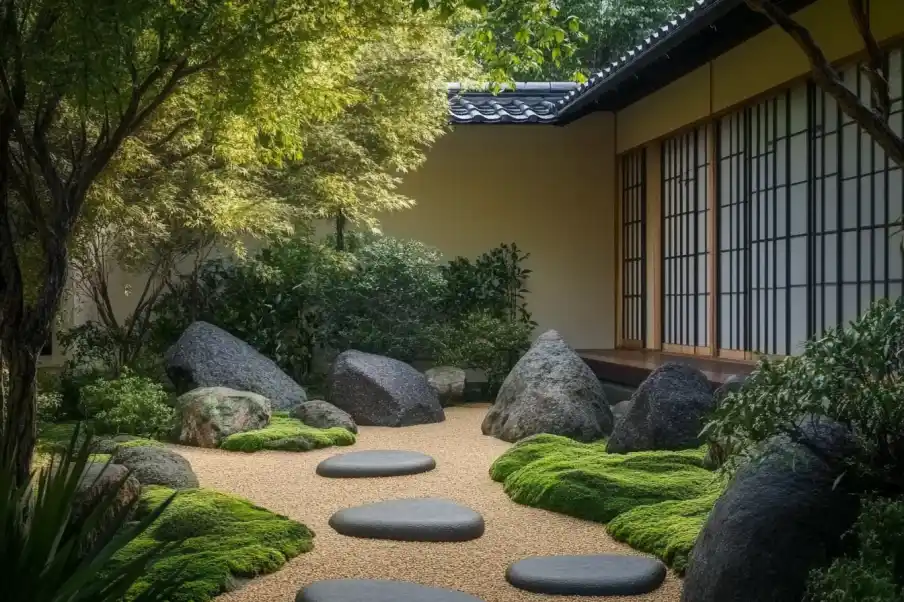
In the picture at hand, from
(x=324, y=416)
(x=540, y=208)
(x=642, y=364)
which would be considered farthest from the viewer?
(x=540, y=208)

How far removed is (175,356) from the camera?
34.3ft

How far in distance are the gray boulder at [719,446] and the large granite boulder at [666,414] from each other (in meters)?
0.20

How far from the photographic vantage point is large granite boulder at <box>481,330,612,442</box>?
28.1ft

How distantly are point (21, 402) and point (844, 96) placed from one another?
3.48 m

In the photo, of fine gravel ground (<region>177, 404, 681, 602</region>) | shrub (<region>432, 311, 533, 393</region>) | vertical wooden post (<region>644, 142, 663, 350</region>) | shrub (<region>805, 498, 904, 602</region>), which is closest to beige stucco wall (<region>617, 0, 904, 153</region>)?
vertical wooden post (<region>644, 142, 663, 350</region>)

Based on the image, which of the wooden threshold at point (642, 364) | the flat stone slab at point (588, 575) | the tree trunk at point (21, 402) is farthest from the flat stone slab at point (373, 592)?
the wooden threshold at point (642, 364)

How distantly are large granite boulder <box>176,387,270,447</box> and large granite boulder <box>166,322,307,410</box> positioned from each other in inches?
36.8

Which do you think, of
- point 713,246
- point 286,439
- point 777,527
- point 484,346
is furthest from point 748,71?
point 777,527

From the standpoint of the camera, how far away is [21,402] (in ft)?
14.6

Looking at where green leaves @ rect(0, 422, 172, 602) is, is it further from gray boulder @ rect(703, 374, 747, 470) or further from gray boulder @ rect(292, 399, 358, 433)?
gray boulder @ rect(292, 399, 358, 433)

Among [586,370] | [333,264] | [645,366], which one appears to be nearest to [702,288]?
[645,366]

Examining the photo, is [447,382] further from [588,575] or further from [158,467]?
[588,575]

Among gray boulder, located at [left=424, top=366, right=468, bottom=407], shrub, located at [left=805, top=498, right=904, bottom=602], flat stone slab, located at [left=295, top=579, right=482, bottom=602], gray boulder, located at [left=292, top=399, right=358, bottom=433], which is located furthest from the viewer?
gray boulder, located at [left=424, top=366, right=468, bottom=407]

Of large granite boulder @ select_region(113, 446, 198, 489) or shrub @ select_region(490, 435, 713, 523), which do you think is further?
large granite boulder @ select_region(113, 446, 198, 489)
